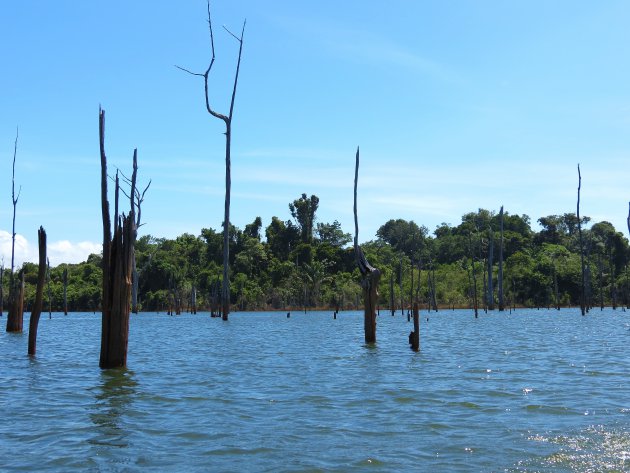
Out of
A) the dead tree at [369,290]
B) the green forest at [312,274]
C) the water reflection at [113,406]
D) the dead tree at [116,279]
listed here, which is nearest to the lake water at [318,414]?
the water reflection at [113,406]

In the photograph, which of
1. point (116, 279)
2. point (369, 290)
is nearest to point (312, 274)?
point (369, 290)

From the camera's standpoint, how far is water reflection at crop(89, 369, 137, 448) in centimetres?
952

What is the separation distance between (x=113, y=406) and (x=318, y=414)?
3695mm

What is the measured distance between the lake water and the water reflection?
32 millimetres

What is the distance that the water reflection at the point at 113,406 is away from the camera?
952cm

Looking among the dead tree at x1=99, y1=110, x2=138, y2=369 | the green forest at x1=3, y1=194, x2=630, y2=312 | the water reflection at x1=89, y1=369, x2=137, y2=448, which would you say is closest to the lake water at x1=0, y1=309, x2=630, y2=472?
the water reflection at x1=89, y1=369, x2=137, y2=448

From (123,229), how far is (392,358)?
905 cm

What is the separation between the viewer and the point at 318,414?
1115 cm

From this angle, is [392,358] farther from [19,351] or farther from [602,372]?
[19,351]

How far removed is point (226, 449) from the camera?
8.84 meters

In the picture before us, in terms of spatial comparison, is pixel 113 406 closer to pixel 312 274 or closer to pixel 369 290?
pixel 369 290

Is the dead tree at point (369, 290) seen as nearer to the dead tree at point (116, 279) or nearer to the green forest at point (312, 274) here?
the dead tree at point (116, 279)

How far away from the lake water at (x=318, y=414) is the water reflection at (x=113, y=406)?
32mm

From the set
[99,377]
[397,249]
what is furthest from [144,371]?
[397,249]
